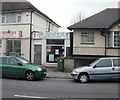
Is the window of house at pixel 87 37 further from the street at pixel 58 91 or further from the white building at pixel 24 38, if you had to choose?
the street at pixel 58 91

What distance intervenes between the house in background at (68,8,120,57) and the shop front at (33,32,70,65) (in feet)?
3.39

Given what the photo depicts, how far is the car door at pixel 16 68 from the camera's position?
11.5m

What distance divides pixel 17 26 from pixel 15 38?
1.36 m

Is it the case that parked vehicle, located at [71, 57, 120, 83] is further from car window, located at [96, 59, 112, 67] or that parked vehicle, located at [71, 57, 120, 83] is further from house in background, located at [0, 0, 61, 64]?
house in background, located at [0, 0, 61, 64]

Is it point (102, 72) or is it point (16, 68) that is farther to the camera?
point (16, 68)

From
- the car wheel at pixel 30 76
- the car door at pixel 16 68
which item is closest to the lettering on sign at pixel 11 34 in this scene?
the car door at pixel 16 68

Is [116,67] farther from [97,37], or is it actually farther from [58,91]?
[97,37]

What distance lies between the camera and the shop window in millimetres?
19719

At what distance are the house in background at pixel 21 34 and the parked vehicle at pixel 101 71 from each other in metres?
8.42

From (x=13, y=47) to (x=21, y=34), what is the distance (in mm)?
1825

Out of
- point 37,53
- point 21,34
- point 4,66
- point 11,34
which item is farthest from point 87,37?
point 4,66

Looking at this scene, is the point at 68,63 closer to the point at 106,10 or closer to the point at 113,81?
the point at 113,81

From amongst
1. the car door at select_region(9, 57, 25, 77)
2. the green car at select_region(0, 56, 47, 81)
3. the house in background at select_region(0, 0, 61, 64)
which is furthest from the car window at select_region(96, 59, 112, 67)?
the house in background at select_region(0, 0, 61, 64)

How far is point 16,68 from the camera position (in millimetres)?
11586
